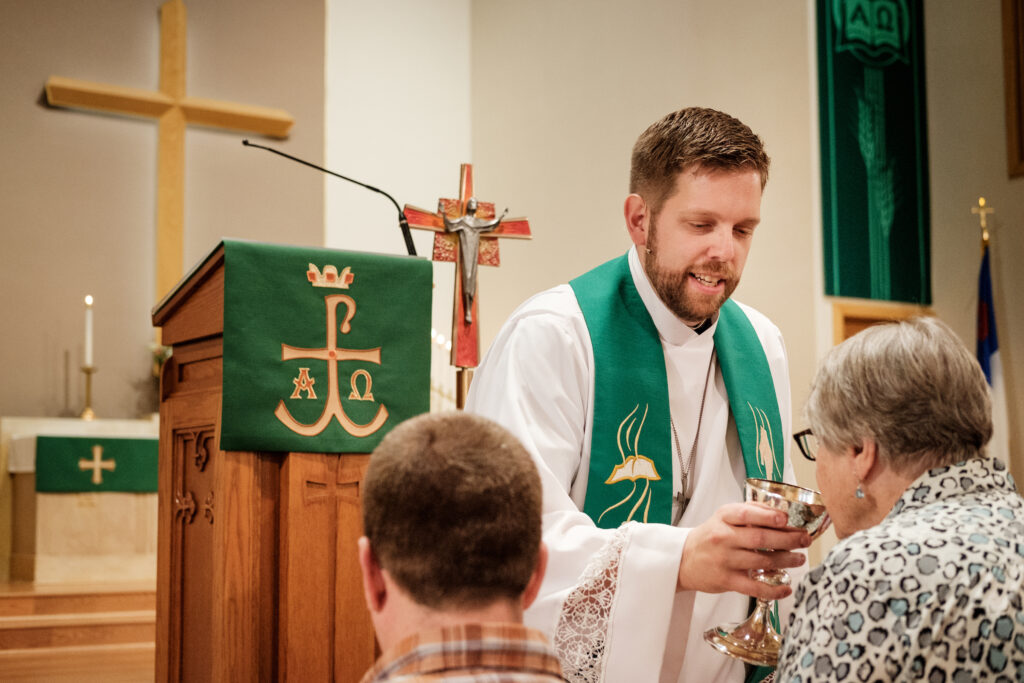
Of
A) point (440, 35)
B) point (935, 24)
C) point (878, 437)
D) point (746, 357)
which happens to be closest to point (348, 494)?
point (746, 357)

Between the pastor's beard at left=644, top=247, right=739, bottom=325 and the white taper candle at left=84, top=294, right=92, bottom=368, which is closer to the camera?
the pastor's beard at left=644, top=247, right=739, bottom=325

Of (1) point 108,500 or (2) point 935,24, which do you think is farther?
(2) point 935,24

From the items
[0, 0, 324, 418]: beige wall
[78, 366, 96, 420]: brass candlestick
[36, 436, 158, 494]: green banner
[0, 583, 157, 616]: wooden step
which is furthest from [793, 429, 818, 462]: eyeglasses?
[0, 0, 324, 418]: beige wall

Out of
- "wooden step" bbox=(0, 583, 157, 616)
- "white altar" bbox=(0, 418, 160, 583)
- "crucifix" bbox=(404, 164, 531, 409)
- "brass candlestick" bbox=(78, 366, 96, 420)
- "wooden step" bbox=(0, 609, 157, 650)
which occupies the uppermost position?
"crucifix" bbox=(404, 164, 531, 409)

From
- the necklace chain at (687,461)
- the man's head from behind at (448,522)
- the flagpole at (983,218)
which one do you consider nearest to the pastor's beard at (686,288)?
the necklace chain at (687,461)

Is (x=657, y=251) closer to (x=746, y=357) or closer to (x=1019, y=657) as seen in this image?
(x=746, y=357)

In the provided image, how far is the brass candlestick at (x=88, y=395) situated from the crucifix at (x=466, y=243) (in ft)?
9.85

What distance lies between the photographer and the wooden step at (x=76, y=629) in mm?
5684

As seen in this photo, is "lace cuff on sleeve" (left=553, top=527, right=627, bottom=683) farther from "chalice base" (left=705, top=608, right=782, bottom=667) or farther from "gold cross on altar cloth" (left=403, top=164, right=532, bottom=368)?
"gold cross on altar cloth" (left=403, top=164, right=532, bottom=368)

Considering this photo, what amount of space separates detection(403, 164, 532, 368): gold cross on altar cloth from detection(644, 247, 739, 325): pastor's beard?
2.99 metres

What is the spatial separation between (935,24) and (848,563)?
657 cm

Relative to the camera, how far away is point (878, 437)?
165 cm

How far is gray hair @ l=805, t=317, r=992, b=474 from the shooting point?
1614 millimetres

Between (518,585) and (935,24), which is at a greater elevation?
(935,24)
